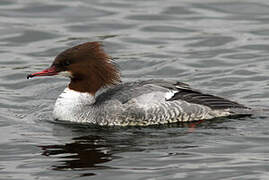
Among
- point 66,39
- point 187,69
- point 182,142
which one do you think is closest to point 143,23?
point 66,39

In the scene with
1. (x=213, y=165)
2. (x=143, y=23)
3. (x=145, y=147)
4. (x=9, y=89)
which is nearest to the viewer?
(x=213, y=165)

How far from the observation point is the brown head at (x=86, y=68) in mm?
10453

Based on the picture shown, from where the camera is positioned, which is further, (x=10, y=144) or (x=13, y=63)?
(x=13, y=63)

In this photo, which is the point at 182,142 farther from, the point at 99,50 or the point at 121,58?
the point at 121,58

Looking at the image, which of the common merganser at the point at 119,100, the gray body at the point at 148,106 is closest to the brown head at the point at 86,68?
the common merganser at the point at 119,100

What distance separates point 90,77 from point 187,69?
310 cm

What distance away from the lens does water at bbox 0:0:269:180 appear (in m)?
8.38

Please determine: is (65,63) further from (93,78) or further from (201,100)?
(201,100)

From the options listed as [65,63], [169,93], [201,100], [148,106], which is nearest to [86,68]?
[65,63]

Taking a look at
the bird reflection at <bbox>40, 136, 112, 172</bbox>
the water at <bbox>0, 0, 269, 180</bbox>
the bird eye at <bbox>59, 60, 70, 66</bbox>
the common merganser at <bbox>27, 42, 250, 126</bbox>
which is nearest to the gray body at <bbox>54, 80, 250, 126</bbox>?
the common merganser at <bbox>27, 42, 250, 126</bbox>

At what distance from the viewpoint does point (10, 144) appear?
9328mm

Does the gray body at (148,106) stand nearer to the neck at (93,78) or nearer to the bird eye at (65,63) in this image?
the neck at (93,78)

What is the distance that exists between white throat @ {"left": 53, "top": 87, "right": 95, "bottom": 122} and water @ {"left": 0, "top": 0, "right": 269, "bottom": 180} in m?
0.19

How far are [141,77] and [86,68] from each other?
8.52 feet
